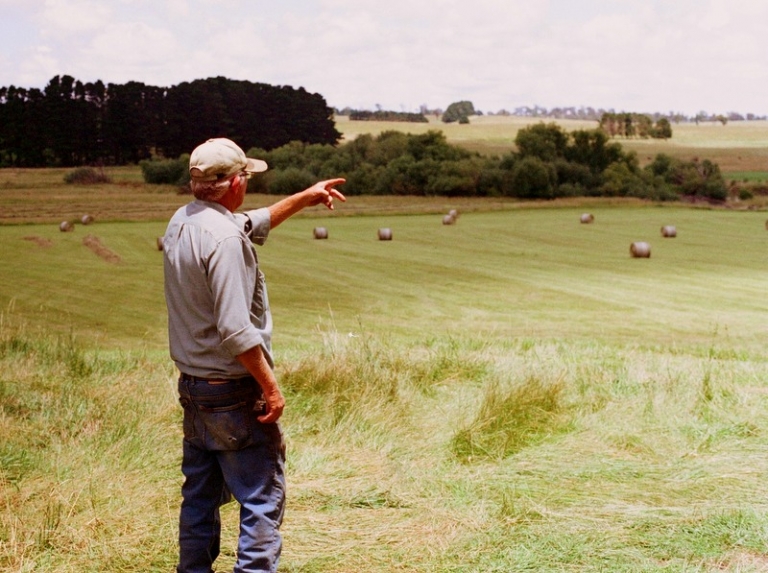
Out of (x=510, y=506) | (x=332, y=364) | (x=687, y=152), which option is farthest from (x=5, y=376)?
(x=687, y=152)

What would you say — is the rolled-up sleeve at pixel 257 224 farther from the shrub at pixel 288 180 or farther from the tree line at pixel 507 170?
the tree line at pixel 507 170

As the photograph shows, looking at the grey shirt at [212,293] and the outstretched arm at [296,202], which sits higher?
the outstretched arm at [296,202]

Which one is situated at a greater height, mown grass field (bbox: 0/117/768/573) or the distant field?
mown grass field (bbox: 0/117/768/573)

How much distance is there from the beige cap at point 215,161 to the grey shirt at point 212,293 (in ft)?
0.36

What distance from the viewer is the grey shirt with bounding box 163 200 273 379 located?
3070mm

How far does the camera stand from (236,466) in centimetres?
328

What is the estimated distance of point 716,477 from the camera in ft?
15.5

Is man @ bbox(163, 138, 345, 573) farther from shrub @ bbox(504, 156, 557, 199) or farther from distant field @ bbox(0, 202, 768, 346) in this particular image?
shrub @ bbox(504, 156, 557, 199)

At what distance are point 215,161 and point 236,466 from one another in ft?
3.64

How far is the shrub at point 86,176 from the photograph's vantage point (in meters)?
20.4

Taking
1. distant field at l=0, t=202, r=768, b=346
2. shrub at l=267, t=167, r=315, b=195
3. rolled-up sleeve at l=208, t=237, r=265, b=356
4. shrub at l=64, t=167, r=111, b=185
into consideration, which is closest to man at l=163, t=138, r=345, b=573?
rolled-up sleeve at l=208, t=237, r=265, b=356

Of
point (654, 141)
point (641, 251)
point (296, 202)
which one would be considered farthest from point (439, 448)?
point (654, 141)

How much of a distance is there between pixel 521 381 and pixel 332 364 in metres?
1.38

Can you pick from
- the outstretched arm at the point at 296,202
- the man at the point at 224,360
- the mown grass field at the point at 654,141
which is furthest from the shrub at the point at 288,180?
the man at the point at 224,360
